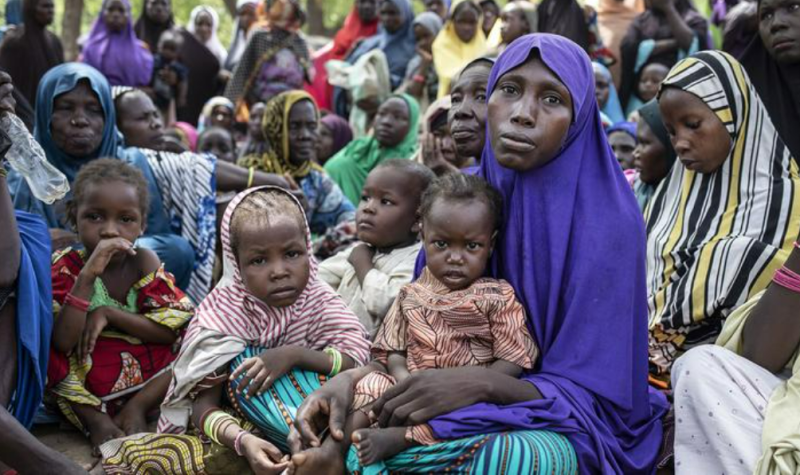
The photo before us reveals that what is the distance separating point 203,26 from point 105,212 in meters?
8.79

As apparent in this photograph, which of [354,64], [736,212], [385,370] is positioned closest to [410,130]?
[354,64]

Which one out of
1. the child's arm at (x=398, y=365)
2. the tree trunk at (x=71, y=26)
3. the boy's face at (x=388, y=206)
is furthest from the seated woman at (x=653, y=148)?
the tree trunk at (x=71, y=26)

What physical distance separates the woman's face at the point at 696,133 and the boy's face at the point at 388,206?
1138 mm

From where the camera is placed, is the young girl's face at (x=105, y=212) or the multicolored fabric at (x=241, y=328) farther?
the young girl's face at (x=105, y=212)

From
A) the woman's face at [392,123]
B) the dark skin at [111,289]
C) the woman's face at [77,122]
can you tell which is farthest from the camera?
the woman's face at [392,123]

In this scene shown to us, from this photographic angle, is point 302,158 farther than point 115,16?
No

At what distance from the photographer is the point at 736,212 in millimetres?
3551

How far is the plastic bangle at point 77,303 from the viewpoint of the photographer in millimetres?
3504

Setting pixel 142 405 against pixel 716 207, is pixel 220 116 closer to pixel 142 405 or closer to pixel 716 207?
pixel 142 405

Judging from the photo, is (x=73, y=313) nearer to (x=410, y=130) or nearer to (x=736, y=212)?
(x=736, y=212)

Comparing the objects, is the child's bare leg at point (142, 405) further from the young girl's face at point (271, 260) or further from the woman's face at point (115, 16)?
the woman's face at point (115, 16)

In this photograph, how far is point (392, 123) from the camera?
661 centimetres

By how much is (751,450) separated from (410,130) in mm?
4571

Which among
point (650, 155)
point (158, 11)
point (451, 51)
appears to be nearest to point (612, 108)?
point (451, 51)
